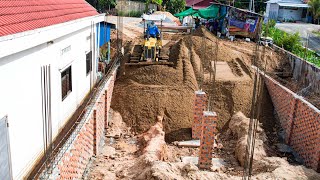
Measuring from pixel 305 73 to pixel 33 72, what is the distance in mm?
11870

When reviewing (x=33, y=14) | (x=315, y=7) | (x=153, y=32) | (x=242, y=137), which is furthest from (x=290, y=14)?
(x=33, y=14)

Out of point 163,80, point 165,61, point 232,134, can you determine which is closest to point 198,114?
point 232,134

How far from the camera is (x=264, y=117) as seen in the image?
39.4ft

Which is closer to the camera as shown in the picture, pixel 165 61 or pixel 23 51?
pixel 23 51

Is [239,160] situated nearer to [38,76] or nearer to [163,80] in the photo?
[163,80]

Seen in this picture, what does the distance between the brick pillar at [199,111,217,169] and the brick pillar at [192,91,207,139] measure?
1511 millimetres

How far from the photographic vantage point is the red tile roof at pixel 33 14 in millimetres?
6001

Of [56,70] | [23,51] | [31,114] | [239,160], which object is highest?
[23,51]

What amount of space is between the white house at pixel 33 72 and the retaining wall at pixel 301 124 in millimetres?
6874

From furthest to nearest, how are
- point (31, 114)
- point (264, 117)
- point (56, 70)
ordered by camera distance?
point (264, 117) < point (56, 70) < point (31, 114)

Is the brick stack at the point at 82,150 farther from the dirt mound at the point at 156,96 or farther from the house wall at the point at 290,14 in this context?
the house wall at the point at 290,14

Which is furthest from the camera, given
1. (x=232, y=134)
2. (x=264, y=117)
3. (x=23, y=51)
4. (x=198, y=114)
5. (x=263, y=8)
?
(x=263, y=8)

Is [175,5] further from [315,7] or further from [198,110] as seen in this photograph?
[198,110]

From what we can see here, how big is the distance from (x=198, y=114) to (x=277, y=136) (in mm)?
3113
